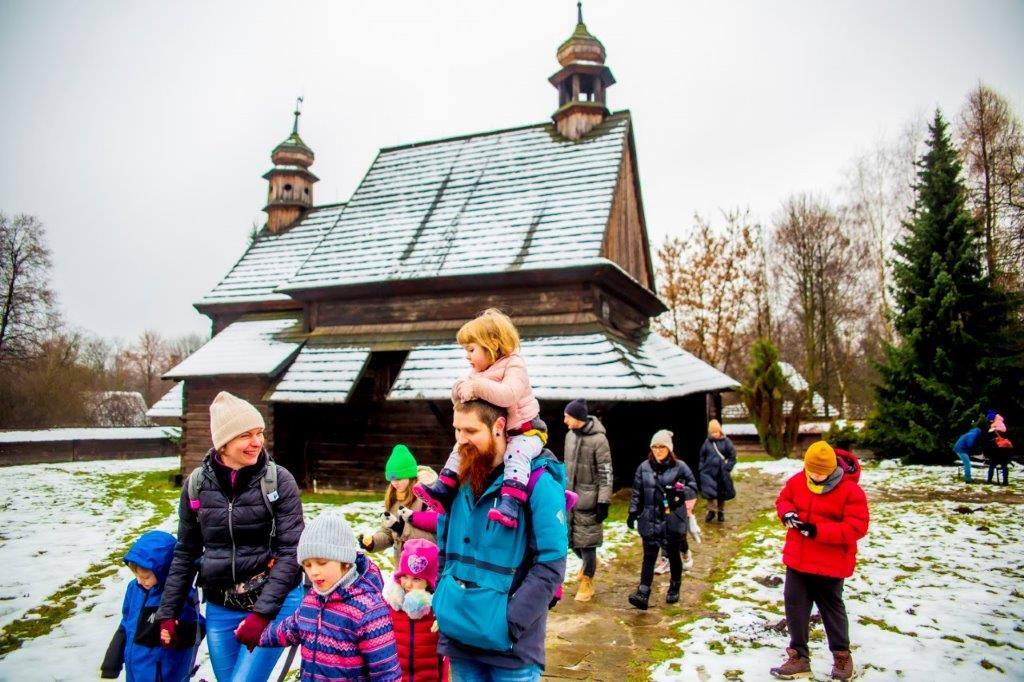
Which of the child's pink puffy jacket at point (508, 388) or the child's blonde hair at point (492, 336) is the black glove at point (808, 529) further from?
the child's blonde hair at point (492, 336)

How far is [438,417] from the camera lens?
1070 cm

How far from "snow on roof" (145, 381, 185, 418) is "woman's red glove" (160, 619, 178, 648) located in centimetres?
1314

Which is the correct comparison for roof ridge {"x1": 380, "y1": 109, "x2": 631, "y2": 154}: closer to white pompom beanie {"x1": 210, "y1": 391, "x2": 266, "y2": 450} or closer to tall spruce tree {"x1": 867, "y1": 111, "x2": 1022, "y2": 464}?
tall spruce tree {"x1": 867, "y1": 111, "x2": 1022, "y2": 464}

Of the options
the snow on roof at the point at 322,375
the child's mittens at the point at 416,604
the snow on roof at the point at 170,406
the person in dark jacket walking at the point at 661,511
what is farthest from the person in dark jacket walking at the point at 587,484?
the snow on roof at the point at 170,406

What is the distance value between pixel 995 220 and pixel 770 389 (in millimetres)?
8168

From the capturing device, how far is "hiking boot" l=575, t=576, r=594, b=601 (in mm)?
5238

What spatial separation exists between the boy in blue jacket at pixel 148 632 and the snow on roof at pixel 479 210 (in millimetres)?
8392

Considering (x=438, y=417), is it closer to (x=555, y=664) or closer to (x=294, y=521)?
(x=555, y=664)

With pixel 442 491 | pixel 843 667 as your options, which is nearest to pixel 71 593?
pixel 442 491

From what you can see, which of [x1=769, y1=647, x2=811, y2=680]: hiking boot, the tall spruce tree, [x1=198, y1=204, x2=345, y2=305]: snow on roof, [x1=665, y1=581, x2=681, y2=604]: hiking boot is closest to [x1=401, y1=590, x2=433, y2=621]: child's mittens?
[x1=769, y1=647, x2=811, y2=680]: hiking boot

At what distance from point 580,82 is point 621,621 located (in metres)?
13.2

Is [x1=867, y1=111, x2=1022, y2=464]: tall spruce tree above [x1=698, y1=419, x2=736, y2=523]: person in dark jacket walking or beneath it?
above

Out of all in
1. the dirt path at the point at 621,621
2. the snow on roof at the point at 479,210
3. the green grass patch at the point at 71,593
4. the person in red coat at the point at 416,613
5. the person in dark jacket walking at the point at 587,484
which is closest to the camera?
the person in red coat at the point at 416,613

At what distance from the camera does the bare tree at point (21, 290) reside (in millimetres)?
22188
